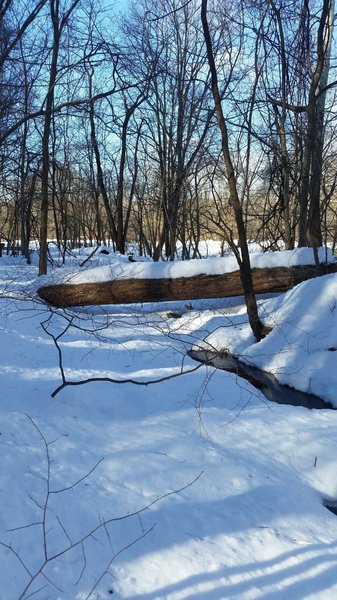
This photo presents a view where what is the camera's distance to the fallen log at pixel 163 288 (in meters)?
10.2

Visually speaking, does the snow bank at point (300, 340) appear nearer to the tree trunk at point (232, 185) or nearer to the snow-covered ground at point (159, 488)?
the snow-covered ground at point (159, 488)

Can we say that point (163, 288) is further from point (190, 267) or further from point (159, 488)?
point (159, 488)

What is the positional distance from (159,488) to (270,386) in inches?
159

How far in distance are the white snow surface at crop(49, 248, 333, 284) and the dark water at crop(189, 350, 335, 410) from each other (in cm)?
243

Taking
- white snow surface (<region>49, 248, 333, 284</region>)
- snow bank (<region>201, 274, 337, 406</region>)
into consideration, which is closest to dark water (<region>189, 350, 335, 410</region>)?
snow bank (<region>201, 274, 337, 406</region>)

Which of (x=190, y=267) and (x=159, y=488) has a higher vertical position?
(x=190, y=267)

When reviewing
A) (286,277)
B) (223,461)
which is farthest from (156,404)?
(286,277)

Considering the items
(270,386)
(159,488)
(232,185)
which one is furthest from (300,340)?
(159,488)

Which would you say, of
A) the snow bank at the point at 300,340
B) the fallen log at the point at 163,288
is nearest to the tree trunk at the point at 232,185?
the snow bank at the point at 300,340

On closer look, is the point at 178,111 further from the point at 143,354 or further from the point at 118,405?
the point at 118,405

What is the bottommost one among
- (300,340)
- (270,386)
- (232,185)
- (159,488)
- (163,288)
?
(270,386)

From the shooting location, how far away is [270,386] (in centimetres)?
721

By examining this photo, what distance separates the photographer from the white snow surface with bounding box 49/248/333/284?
10281 mm

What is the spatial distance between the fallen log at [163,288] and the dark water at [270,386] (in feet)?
7.10
